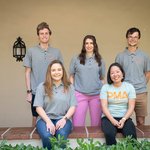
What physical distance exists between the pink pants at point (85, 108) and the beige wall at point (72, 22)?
188 centimetres

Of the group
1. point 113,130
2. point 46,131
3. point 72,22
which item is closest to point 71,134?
point 46,131

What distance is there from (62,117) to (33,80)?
2.18ft

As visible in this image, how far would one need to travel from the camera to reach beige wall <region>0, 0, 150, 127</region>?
5742mm

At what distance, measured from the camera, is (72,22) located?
5.78 meters

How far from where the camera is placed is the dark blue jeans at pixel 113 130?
11.2 ft

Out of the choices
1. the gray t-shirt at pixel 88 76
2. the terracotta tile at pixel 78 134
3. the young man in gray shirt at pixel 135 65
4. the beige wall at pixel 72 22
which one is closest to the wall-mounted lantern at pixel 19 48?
the beige wall at pixel 72 22

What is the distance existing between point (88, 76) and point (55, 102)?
0.57 metres

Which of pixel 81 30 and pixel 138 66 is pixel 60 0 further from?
pixel 138 66

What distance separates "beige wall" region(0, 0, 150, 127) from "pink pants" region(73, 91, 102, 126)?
6.18ft

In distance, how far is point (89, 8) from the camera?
5.75m

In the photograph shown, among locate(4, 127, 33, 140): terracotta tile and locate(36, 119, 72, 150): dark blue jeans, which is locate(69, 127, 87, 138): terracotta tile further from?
locate(4, 127, 33, 140): terracotta tile

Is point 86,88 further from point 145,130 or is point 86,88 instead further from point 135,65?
point 145,130

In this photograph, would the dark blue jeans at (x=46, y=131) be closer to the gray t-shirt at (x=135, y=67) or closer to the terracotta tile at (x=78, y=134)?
the terracotta tile at (x=78, y=134)

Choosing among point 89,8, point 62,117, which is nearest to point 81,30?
point 89,8
